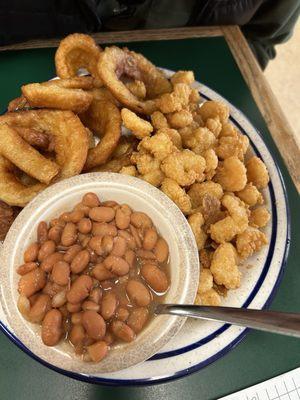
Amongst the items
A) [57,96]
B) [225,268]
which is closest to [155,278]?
[225,268]

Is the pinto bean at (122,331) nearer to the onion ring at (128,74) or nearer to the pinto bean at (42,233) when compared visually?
the pinto bean at (42,233)

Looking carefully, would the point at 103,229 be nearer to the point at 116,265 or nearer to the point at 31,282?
the point at 116,265

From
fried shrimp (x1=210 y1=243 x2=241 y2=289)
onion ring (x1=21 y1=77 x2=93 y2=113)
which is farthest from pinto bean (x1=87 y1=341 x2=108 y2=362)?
onion ring (x1=21 y1=77 x2=93 y2=113)

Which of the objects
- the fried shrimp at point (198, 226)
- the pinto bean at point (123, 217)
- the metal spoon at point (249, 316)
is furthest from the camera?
the fried shrimp at point (198, 226)

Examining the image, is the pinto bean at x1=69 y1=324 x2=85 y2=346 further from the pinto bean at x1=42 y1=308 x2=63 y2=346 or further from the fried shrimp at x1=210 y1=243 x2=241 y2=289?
the fried shrimp at x1=210 y1=243 x2=241 y2=289

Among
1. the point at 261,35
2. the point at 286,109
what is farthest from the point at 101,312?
the point at 286,109

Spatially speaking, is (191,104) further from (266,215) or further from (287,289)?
(287,289)

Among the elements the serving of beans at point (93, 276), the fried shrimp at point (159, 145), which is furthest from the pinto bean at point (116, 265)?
the fried shrimp at point (159, 145)
